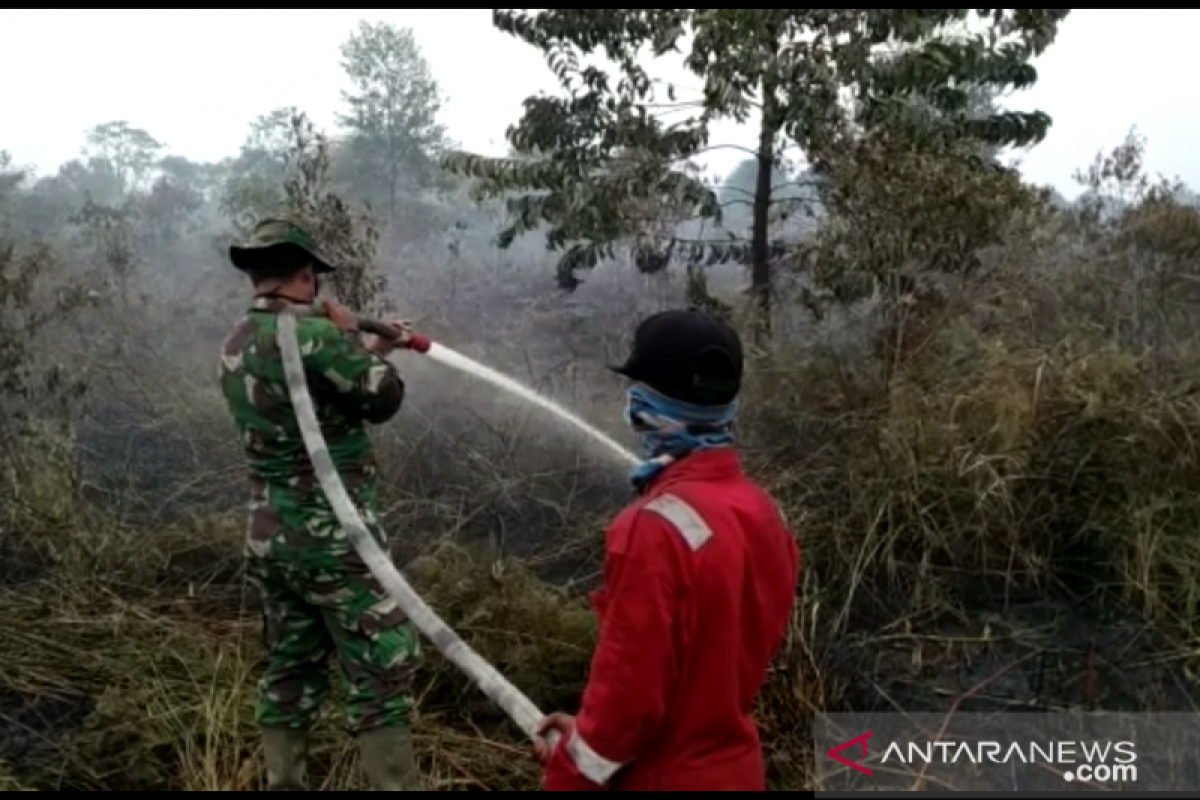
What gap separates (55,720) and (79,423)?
3277 mm

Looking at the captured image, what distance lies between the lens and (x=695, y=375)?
166 centimetres

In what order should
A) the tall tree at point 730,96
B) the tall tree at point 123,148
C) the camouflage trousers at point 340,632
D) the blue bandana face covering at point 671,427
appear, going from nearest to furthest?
the blue bandana face covering at point 671,427
the camouflage trousers at point 340,632
the tall tree at point 730,96
the tall tree at point 123,148

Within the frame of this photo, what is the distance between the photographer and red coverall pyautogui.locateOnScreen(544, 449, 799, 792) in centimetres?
157

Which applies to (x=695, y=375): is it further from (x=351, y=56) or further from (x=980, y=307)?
(x=351, y=56)

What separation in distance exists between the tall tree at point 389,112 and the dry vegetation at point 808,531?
1909cm

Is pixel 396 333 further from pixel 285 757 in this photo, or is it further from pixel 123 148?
pixel 123 148

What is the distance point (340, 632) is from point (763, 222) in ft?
17.4

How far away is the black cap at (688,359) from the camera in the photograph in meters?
1.66

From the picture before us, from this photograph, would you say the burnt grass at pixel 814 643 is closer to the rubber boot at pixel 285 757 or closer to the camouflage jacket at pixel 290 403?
the rubber boot at pixel 285 757

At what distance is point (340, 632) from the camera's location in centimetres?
274
